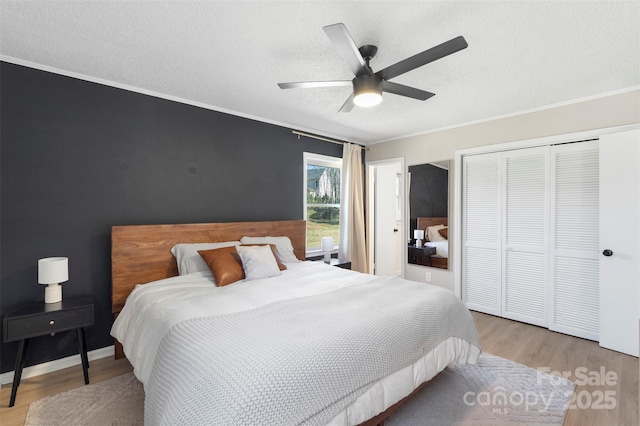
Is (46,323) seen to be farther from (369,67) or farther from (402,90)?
(402,90)

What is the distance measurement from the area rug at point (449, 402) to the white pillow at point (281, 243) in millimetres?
1553

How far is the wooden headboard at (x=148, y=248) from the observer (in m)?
2.57

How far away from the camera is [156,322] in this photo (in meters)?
1.81

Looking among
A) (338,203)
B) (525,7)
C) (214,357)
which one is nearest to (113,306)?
(214,357)

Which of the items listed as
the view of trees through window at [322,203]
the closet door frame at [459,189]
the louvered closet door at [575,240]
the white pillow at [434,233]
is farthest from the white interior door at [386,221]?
the louvered closet door at [575,240]

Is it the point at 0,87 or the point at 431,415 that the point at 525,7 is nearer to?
the point at 431,415

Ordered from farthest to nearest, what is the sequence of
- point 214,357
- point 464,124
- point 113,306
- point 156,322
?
point 464,124 → point 113,306 → point 156,322 → point 214,357

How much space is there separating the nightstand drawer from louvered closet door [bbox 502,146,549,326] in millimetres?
4302

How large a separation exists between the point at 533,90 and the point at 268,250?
2995 millimetres

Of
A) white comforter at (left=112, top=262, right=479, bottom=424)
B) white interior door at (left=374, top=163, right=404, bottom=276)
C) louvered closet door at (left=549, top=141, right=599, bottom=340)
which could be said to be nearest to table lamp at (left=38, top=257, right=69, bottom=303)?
white comforter at (left=112, top=262, right=479, bottom=424)

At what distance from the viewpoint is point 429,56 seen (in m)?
1.69

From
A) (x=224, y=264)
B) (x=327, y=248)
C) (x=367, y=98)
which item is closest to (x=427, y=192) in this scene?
(x=327, y=248)

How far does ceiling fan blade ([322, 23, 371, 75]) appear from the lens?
58.8 inches

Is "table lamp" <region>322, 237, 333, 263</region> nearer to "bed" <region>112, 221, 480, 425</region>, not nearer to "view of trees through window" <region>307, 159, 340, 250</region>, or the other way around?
"view of trees through window" <region>307, 159, 340, 250</region>
